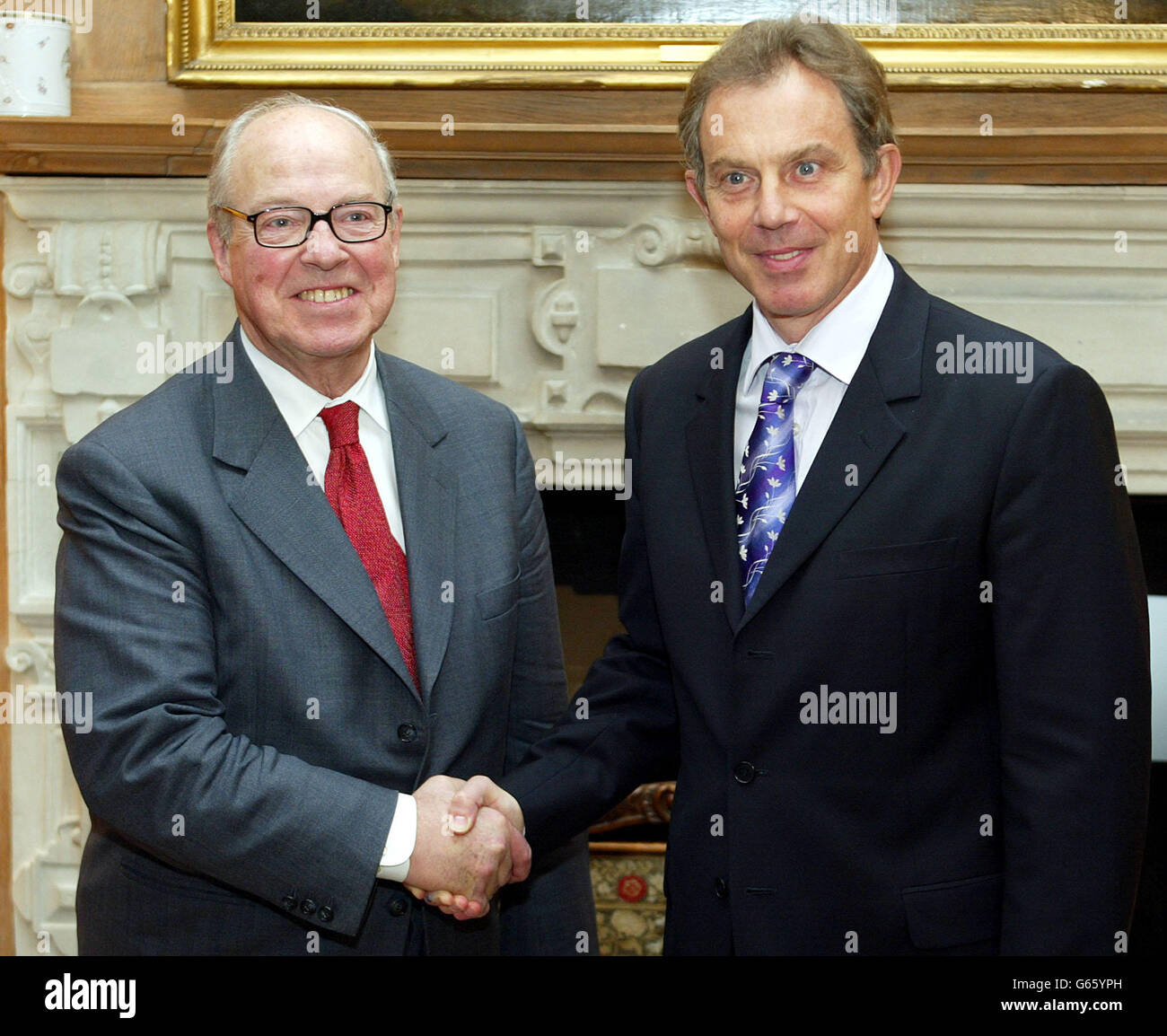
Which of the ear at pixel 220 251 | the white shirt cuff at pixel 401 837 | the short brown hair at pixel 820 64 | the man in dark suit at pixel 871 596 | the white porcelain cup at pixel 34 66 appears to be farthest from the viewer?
the white porcelain cup at pixel 34 66

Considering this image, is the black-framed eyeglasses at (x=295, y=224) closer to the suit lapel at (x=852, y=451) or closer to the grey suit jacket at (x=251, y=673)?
the grey suit jacket at (x=251, y=673)

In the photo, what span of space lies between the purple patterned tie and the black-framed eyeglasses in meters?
0.59

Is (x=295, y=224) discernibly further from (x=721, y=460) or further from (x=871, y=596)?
(x=871, y=596)

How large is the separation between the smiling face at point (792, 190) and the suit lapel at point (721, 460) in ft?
0.43

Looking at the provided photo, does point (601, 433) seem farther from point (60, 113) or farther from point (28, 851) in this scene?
point (28, 851)

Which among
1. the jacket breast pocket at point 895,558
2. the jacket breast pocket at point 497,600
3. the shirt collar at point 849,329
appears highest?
the shirt collar at point 849,329

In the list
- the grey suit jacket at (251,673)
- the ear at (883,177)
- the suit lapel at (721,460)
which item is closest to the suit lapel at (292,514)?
the grey suit jacket at (251,673)

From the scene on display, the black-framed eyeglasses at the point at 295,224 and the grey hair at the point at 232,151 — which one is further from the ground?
the grey hair at the point at 232,151

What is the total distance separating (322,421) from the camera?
1.84m

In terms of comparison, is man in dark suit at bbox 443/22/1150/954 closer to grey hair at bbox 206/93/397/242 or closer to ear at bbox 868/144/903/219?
ear at bbox 868/144/903/219

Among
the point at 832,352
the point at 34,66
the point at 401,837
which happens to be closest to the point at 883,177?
the point at 832,352

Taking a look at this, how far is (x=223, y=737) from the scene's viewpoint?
64.8 inches

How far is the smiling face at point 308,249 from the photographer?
1.74 m

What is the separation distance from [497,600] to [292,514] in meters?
0.31
